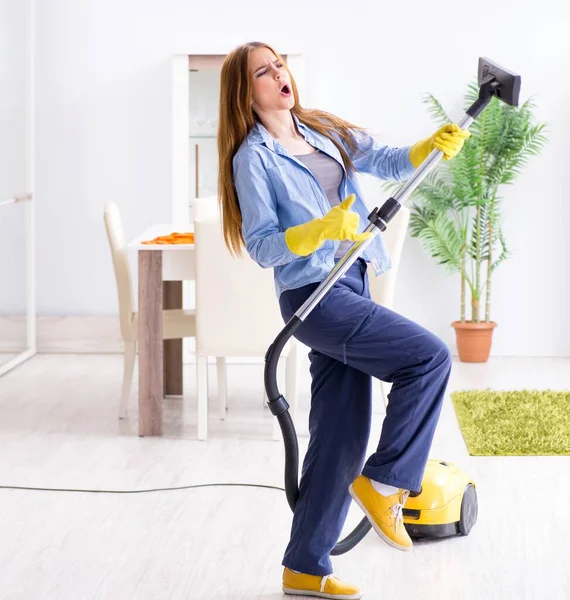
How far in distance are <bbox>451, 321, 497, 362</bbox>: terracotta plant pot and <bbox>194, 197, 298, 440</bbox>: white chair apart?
1716 millimetres

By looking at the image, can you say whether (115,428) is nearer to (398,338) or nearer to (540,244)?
(398,338)

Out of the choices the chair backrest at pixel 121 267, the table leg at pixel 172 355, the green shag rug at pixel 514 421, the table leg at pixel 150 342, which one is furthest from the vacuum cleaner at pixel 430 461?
the table leg at pixel 172 355

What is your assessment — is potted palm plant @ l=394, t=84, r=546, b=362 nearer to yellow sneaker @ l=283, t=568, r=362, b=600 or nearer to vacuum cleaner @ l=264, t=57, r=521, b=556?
vacuum cleaner @ l=264, t=57, r=521, b=556

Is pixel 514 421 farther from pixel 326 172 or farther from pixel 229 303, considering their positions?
pixel 326 172

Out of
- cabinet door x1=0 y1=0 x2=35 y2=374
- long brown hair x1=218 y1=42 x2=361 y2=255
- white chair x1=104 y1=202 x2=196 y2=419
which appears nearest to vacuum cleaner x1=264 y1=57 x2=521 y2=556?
long brown hair x1=218 y1=42 x2=361 y2=255

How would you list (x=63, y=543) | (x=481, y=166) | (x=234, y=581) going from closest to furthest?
1. (x=234, y=581)
2. (x=63, y=543)
3. (x=481, y=166)

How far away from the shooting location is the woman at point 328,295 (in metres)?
2.40

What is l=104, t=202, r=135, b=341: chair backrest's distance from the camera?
4.39 metres

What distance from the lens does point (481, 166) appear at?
549 centimetres

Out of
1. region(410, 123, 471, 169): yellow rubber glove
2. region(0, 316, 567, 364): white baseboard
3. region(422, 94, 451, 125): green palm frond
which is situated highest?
region(422, 94, 451, 125): green palm frond

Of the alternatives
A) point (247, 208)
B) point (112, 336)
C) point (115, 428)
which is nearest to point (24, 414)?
point (115, 428)

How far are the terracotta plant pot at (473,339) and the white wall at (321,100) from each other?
0.78 feet

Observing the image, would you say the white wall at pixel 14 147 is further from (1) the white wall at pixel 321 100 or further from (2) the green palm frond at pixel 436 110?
(2) the green palm frond at pixel 436 110

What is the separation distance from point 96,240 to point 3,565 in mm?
3213
